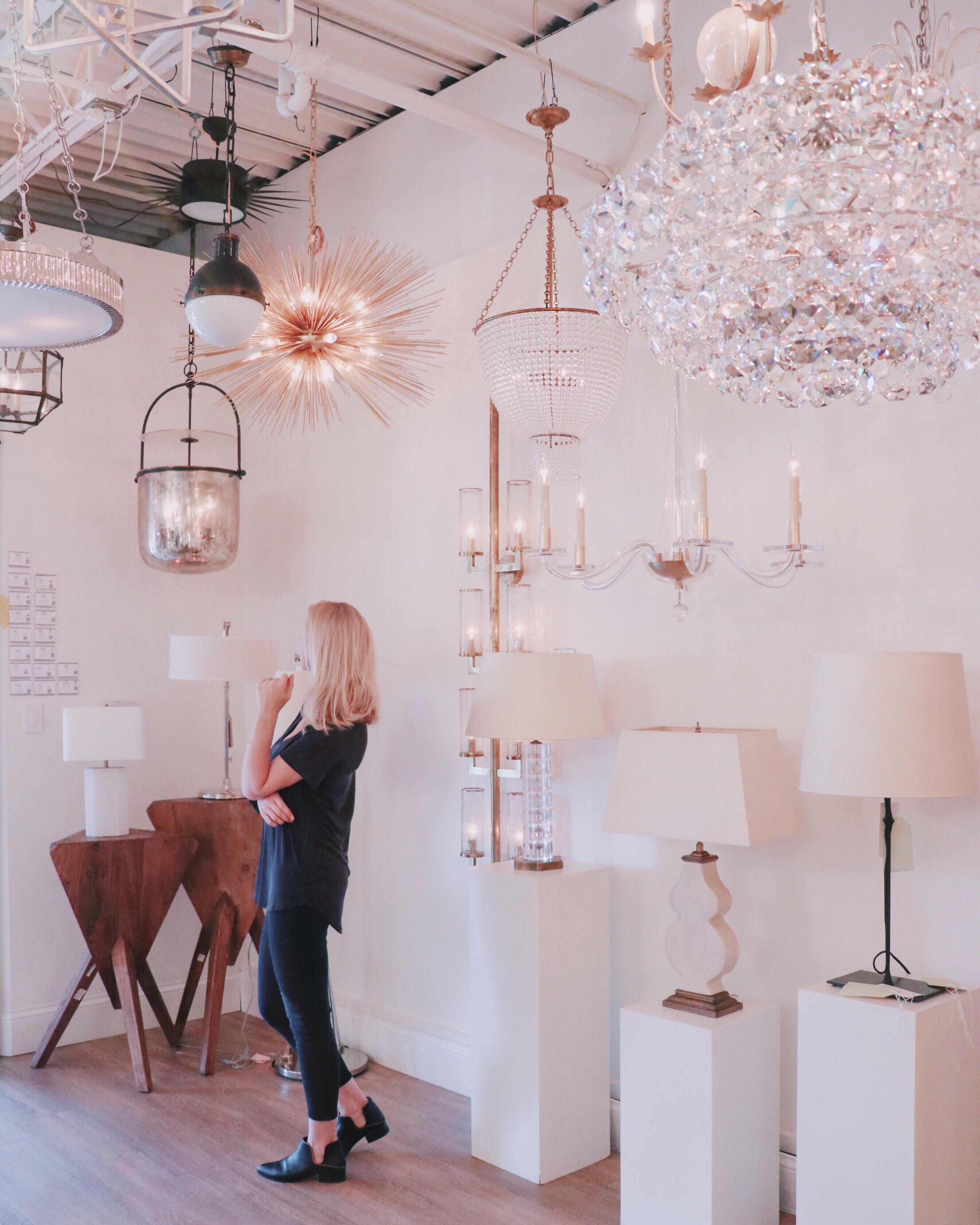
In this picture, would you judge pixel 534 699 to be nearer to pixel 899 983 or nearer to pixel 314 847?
pixel 314 847

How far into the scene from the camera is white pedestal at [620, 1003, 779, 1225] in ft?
8.60

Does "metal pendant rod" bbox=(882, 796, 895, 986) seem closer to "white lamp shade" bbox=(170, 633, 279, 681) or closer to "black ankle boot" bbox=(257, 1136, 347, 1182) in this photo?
"black ankle boot" bbox=(257, 1136, 347, 1182)

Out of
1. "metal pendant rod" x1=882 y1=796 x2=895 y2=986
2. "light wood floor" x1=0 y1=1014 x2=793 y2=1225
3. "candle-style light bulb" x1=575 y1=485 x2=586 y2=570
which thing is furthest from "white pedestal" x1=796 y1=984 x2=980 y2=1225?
"candle-style light bulb" x1=575 y1=485 x2=586 y2=570

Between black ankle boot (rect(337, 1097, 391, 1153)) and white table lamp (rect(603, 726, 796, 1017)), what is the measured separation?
3.44 feet

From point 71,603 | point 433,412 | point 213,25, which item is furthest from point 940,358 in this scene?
point 71,603

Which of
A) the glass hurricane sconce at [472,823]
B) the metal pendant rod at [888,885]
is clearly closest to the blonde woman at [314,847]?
the glass hurricane sconce at [472,823]

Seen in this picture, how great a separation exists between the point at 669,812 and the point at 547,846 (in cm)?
73

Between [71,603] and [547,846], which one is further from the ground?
[71,603]

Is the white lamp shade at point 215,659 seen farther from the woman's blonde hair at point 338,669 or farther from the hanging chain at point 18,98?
the hanging chain at point 18,98

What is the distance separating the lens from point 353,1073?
13.1ft

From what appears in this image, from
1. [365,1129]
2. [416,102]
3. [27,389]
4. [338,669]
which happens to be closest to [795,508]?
[338,669]

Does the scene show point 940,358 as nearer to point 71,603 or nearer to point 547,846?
point 547,846

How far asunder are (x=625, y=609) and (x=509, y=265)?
1.06m

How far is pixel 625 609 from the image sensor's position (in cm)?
342
